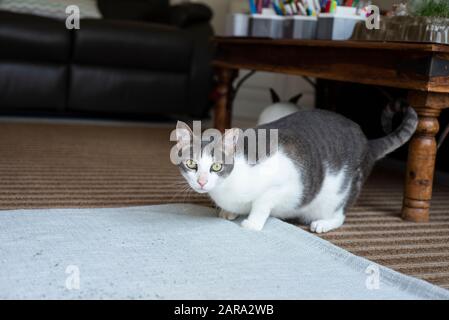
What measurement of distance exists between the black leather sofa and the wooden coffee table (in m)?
1.44

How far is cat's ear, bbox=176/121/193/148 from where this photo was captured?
1.28 meters

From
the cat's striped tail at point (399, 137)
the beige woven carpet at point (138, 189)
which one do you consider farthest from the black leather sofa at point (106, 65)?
the cat's striped tail at point (399, 137)

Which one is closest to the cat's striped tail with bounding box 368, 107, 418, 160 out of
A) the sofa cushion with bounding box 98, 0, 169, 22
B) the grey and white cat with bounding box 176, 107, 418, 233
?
the grey and white cat with bounding box 176, 107, 418, 233

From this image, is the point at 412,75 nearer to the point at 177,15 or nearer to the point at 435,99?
the point at 435,99

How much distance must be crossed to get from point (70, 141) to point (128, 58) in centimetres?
85

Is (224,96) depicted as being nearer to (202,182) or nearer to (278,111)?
(278,111)

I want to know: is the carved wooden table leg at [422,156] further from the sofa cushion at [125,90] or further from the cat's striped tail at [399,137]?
the sofa cushion at [125,90]

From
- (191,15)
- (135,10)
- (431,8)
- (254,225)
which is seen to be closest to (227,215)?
(254,225)

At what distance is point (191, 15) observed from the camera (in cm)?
348

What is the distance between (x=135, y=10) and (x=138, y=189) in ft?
7.59

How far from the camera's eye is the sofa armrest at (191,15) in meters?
3.48

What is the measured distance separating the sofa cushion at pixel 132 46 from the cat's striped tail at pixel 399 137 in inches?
73.7
